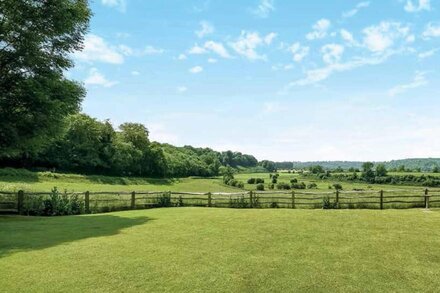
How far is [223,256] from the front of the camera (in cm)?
1094

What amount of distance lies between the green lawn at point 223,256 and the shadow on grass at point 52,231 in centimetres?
4

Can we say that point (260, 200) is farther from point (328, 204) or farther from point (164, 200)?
point (164, 200)

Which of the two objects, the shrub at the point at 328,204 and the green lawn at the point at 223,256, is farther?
the shrub at the point at 328,204

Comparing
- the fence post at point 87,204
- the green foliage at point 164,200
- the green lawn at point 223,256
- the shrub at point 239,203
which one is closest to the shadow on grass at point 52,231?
the green lawn at point 223,256

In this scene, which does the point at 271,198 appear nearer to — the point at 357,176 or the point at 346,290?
the point at 346,290

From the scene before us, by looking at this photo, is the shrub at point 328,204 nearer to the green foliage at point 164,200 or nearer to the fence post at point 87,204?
the green foliage at point 164,200

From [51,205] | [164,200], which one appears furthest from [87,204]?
[164,200]

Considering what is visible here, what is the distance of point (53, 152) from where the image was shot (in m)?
65.0

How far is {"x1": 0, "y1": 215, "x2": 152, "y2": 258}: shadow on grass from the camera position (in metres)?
12.9

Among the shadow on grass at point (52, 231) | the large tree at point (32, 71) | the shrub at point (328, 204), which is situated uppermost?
the large tree at point (32, 71)

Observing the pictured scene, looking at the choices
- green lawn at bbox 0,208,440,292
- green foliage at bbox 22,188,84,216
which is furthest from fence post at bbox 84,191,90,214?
green lawn at bbox 0,208,440,292

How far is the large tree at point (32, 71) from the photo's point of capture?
67.6 feet

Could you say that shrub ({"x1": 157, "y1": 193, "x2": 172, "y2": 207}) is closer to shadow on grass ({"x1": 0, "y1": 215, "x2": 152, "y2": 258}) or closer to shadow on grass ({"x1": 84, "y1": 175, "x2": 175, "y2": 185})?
shadow on grass ({"x1": 0, "y1": 215, "x2": 152, "y2": 258})

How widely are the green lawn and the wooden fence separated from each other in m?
7.55
